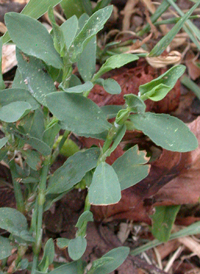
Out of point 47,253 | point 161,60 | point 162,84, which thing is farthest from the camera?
point 161,60

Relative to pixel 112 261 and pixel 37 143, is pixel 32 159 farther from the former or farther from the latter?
pixel 112 261

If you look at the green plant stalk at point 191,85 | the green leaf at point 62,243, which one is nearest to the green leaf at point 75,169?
the green leaf at point 62,243

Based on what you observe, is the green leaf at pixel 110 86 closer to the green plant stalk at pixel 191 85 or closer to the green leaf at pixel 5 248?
the green leaf at pixel 5 248

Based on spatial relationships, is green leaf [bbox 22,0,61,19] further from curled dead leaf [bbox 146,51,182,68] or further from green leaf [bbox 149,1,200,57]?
curled dead leaf [bbox 146,51,182,68]

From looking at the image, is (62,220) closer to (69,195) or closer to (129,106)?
(69,195)

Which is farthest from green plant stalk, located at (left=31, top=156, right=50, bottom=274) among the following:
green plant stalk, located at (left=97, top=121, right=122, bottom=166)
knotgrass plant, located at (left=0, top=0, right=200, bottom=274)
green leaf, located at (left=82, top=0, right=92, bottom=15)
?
green leaf, located at (left=82, top=0, right=92, bottom=15)

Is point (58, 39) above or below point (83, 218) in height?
above

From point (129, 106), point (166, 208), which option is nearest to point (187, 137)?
point (129, 106)

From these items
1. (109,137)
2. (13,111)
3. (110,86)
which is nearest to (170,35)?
(110,86)
